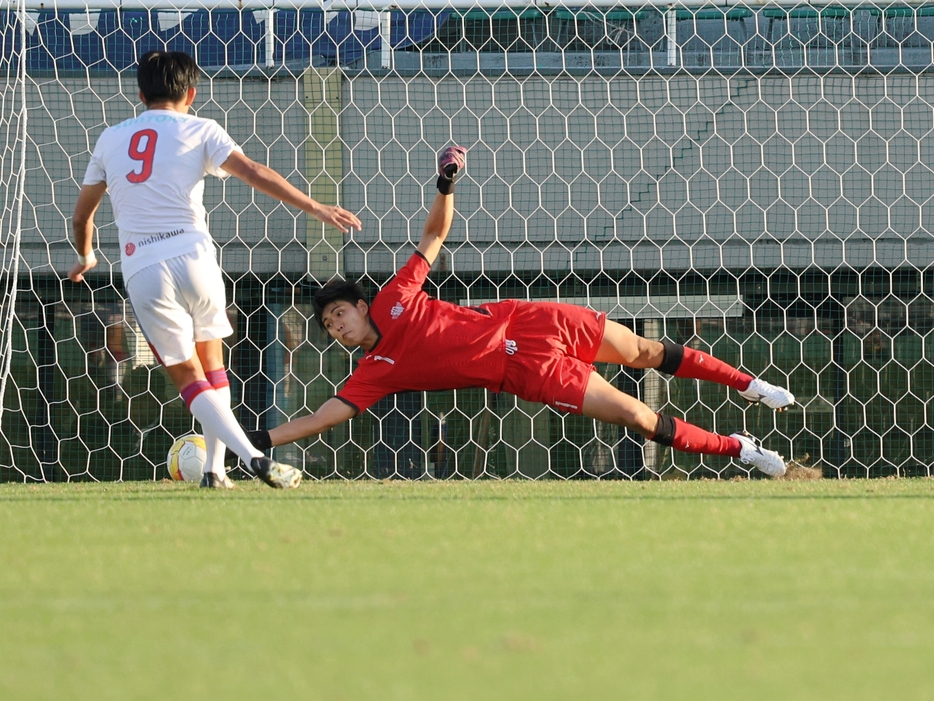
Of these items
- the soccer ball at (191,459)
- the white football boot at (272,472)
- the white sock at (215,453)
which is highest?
the white football boot at (272,472)

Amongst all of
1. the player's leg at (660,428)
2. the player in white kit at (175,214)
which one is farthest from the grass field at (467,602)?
the player's leg at (660,428)

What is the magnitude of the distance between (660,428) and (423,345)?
3.26 ft

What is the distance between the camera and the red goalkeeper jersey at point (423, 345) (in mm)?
4723

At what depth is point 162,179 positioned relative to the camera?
4098 millimetres

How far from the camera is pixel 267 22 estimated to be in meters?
6.57

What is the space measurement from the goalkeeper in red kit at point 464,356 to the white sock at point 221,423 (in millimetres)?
611

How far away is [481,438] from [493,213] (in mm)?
1348

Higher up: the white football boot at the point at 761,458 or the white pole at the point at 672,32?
the white pole at the point at 672,32

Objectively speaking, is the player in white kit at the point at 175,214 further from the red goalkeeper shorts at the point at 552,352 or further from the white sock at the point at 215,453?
the red goalkeeper shorts at the point at 552,352

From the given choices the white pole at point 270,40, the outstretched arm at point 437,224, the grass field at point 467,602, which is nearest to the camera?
the grass field at point 467,602

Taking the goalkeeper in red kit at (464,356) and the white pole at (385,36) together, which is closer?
the goalkeeper in red kit at (464,356)

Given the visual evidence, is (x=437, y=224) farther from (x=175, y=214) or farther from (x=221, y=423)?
(x=221, y=423)

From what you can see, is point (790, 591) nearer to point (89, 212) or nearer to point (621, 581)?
point (621, 581)

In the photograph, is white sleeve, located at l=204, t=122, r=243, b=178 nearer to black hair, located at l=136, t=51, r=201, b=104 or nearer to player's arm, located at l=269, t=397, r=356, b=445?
black hair, located at l=136, t=51, r=201, b=104
